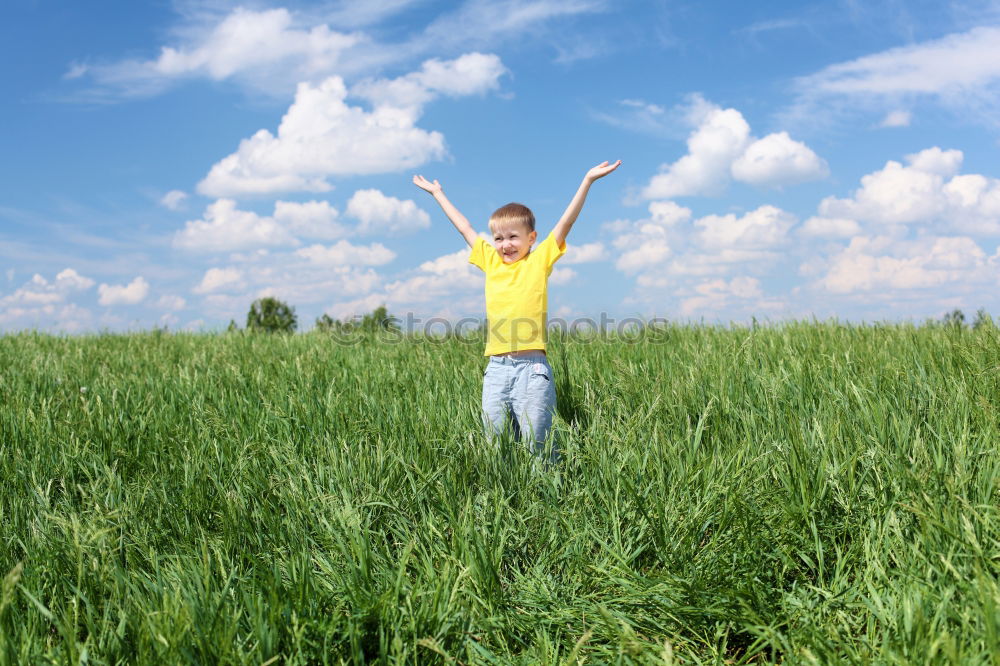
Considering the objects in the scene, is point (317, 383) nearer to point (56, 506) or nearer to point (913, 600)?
point (56, 506)

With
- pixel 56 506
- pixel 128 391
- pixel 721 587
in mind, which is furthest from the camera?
pixel 128 391

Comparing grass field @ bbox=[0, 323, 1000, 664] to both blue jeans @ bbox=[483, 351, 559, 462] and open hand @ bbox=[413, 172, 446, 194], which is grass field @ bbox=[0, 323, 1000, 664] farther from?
open hand @ bbox=[413, 172, 446, 194]

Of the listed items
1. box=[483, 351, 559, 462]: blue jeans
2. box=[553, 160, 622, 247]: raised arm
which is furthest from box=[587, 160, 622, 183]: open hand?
box=[483, 351, 559, 462]: blue jeans

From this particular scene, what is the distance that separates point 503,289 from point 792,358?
210 cm

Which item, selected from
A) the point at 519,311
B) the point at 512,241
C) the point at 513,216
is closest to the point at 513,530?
the point at 519,311

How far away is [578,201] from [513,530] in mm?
2102

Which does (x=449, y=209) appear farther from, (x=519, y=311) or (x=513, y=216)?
(x=519, y=311)

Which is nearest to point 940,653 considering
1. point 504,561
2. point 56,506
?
point 504,561

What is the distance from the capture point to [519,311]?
156 inches

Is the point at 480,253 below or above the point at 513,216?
below

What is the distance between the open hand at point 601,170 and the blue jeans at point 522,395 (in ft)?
3.40

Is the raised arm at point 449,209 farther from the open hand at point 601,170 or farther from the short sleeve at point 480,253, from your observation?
the open hand at point 601,170

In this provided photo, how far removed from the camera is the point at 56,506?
3113 mm

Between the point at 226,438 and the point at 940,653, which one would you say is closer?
the point at 940,653
